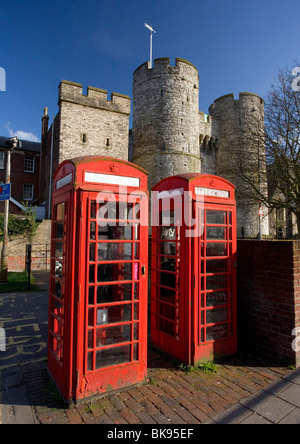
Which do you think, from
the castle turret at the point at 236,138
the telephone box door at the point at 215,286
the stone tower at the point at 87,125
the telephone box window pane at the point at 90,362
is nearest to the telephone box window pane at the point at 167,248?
the telephone box door at the point at 215,286

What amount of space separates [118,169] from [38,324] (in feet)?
14.1

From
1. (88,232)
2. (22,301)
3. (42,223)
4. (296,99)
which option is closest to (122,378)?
(88,232)

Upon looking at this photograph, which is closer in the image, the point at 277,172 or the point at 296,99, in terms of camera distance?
the point at 296,99

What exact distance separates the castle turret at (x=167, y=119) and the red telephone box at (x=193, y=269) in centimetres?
1755

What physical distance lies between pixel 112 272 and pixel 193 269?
3.94ft

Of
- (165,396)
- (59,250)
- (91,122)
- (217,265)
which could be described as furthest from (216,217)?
(91,122)

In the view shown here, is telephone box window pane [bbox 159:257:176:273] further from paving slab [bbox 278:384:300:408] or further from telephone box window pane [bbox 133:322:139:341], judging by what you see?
paving slab [bbox 278:384:300:408]

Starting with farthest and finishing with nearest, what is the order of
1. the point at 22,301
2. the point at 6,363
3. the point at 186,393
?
the point at 22,301 < the point at 6,363 < the point at 186,393

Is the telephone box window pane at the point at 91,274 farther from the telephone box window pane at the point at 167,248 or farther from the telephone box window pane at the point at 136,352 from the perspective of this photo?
the telephone box window pane at the point at 167,248

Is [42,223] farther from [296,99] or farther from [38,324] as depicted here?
[296,99]

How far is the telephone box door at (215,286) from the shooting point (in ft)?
12.6

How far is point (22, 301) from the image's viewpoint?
7617 mm

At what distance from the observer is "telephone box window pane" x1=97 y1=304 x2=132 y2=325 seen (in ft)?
11.5

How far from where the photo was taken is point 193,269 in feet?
12.5
